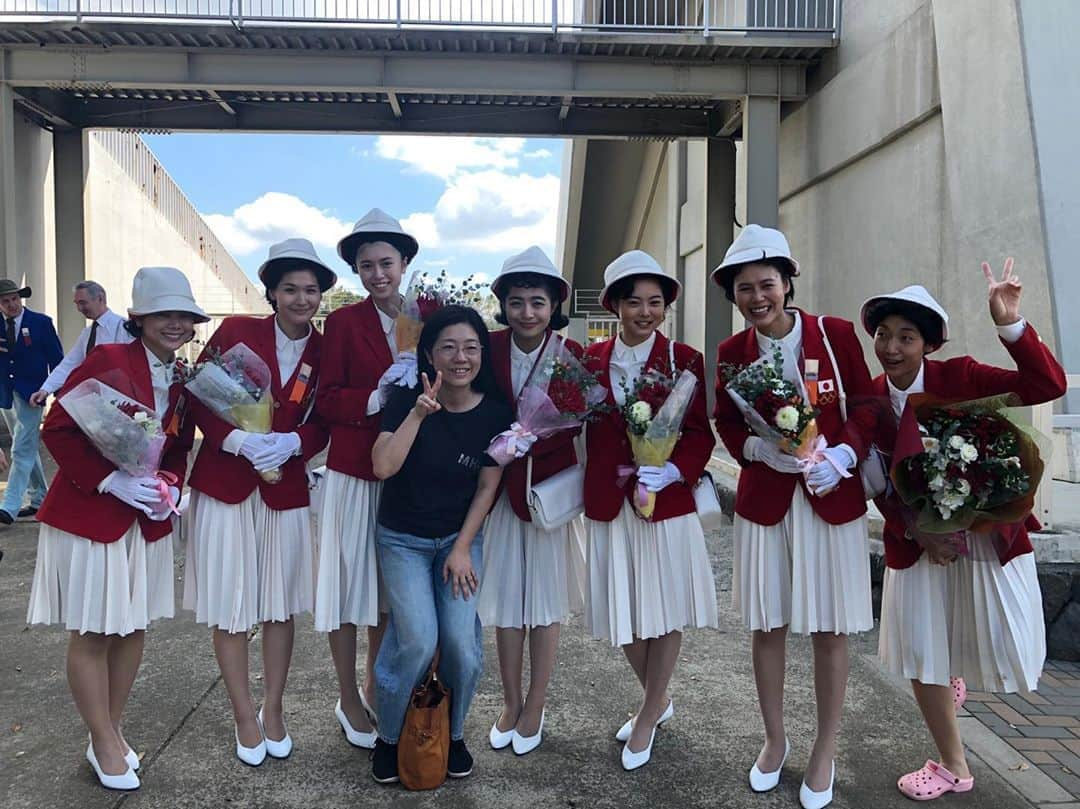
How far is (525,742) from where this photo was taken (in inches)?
129

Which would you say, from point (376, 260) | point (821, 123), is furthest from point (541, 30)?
point (376, 260)

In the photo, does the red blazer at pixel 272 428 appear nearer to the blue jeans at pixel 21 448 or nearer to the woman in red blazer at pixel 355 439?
the woman in red blazer at pixel 355 439

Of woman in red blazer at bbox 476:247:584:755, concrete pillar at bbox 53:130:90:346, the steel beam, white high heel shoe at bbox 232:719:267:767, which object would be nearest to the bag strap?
woman in red blazer at bbox 476:247:584:755

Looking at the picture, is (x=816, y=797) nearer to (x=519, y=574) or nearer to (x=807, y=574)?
(x=807, y=574)

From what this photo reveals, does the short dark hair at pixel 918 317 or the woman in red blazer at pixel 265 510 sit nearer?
the short dark hair at pixel 918 317

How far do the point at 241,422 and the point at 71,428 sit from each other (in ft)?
1.86

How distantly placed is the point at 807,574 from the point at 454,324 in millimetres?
1589

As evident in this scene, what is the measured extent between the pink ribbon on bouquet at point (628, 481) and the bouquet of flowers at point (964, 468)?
877mm

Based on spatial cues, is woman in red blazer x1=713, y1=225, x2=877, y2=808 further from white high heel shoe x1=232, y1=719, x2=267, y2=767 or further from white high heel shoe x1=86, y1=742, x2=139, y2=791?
white high heel shoe x1=86, y1=742, x2=139, y2=791

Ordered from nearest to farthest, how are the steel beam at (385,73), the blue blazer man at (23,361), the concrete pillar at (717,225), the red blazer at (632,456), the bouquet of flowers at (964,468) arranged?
the bouquet of flowers at (964,468), the red blazer at (632,456), the blue blazer man at (23,361), the steel beam at (385,73), the concrete pillar at (717,225)

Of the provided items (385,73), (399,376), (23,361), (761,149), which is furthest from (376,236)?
(761,149)

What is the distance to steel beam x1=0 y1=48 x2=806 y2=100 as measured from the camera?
10.6m

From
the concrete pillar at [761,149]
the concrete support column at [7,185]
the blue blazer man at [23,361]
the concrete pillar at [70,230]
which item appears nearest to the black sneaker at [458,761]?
the blue blazer man at [23,361]

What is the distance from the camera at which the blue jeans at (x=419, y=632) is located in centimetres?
294
